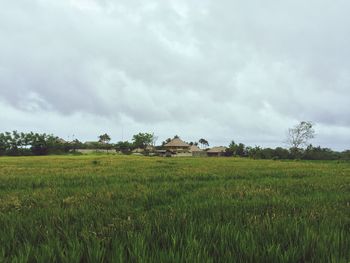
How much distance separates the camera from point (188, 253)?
2.97m

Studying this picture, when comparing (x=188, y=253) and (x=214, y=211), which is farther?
(x=214, y=211)

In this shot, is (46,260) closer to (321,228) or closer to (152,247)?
(152,247)

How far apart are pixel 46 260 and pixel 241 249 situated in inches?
73.0

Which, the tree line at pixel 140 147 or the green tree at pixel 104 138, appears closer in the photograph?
the tree line at pixel 140 147

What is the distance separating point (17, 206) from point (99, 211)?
86.1 inches

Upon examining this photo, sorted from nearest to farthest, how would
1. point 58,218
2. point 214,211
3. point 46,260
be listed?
point 46,260 → point 58,218 → point 214,211

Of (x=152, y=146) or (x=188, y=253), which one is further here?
(x=152, y=146)

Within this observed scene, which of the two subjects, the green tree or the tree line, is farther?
the green tree

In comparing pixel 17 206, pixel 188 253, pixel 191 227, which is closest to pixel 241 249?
pixel 188 253

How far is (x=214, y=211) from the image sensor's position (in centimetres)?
531

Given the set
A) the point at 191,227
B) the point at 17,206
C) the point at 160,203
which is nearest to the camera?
the point at 191,227

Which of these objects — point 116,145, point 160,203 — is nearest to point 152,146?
point 116,145

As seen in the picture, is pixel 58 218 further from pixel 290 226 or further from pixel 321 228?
pixel 321 228

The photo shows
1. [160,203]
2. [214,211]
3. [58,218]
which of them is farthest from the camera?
[160,203]
